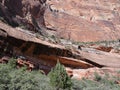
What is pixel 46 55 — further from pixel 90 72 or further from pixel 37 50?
pixel 90 72

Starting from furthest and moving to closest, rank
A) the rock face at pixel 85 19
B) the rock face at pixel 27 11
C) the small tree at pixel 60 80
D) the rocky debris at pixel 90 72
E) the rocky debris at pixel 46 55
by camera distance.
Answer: the rock face at pixel 85 19
the rock face at pixel 27 11
the rocky debris at pixel 90 72
the rocky debris at pixel 46 55
the small tree at pixel 60 80

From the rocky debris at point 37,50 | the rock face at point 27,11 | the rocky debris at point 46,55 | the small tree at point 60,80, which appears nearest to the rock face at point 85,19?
the rock face at point 27,11

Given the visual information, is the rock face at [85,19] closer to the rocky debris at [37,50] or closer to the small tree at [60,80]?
the rocky debris at [37,50]

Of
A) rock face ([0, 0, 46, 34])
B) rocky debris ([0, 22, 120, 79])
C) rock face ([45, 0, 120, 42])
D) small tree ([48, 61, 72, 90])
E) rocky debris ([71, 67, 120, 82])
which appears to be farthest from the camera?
rock face ([45, 0, 120, 42])

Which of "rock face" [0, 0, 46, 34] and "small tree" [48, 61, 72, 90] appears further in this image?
"rock face" [0, 0, 46, 34]

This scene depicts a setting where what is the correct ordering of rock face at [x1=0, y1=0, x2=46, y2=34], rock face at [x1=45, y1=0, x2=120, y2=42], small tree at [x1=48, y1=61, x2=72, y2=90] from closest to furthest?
small tree at [x1=48, y1=61, x2=72, y2=90] → rock face at [x1=0, y1=0, x2=46, y2=34] → rock face at [x1=45, y1=0, x2=120, y2=42]

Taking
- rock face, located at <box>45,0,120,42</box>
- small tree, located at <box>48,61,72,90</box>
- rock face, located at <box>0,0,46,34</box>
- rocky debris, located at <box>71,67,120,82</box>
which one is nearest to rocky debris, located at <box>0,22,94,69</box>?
rocky debris, located at <box>71,67,120,82</box>

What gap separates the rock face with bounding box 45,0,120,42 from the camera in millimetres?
54438

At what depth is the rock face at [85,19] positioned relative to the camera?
54.4 meters

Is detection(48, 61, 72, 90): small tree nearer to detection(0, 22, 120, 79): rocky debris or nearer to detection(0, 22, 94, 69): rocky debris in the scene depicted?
detection(0, 22, 120, 79): rocky debris

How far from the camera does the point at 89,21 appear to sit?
58594 mm

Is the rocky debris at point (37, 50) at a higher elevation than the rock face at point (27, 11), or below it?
below

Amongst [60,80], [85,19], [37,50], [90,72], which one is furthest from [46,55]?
[85,19]

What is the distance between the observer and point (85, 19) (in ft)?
194
